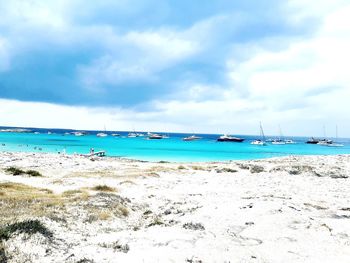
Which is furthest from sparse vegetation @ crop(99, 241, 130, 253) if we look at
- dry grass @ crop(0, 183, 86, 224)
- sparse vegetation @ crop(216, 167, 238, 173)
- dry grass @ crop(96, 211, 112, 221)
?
sparse vegetation @ crop(216, 167, 238, 173)

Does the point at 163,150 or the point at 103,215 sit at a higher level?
the point at 103,215

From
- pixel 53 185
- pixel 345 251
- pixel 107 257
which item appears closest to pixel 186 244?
pixel 107 257

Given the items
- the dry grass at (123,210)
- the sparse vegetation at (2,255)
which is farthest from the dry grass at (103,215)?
the sparse vegetation at (2,255)

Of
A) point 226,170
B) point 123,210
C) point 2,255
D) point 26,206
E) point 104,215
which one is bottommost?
point 226,170

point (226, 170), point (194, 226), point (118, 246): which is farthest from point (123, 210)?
point (226, 170)

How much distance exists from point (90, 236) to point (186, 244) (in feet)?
13.3

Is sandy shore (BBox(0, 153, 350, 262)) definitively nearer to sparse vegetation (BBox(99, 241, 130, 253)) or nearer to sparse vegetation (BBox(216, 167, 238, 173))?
sparse vegetation (BBox(99, 241, 130, 253))

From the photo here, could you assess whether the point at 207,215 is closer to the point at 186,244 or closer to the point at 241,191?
the point at 186,244

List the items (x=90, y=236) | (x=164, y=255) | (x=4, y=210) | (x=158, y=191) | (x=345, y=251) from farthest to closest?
(x=158, y=191), (x=4, y=210), (x=90, y=236), (x=345, y=251), (x=164, y=255)

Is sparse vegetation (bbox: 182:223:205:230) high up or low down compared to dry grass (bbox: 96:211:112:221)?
up

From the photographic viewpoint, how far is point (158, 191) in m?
25.0

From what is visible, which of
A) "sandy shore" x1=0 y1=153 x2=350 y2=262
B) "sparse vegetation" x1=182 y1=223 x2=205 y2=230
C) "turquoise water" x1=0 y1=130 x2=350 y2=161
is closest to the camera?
"sandy shore" x1=0 y1=153 x2=350 y2=262

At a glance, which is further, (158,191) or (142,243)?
(158,191)

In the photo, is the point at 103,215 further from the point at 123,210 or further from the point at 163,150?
the point at 163,150
